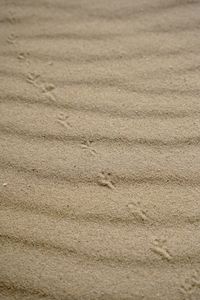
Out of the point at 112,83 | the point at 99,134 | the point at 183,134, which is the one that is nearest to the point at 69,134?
the point at 99,134

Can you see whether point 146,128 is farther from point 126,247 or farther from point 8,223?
point 8,223

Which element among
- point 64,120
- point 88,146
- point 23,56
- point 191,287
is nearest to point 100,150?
point 88,146

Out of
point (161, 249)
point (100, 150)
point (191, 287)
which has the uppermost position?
point (100, 150)

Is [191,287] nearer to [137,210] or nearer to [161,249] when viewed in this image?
[161,249]

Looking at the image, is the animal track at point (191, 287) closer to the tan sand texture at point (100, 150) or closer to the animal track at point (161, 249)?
the tan sand texture at point (100, 150)

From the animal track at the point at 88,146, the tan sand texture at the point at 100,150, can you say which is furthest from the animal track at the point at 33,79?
the animal track at the point at 88,146
